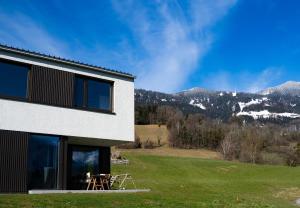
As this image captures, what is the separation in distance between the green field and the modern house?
8.76ft

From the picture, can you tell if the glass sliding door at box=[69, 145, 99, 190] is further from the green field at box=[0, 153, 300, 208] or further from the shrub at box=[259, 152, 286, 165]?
the shrub at box=[259, 152, 286, 165]

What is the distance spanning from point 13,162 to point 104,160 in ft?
21.4

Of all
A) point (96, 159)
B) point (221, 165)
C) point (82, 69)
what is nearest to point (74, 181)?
point (96, 159)

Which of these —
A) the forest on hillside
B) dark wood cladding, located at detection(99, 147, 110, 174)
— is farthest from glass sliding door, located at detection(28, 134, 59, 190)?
the forest on hillside

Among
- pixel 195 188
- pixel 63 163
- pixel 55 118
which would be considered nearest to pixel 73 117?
pixel 55 118

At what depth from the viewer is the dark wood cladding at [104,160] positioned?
24111 millimetres

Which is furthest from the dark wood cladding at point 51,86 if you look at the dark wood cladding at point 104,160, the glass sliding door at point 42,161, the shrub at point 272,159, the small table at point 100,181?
the shrub at point 272,159

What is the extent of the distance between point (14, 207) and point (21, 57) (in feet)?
26.2

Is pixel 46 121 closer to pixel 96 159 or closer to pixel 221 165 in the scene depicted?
pixel 96 159

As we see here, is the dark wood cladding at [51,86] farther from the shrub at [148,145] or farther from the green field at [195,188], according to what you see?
the shrub at [148,145]

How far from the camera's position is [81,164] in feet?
75.6

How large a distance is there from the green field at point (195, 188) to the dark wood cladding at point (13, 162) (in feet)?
7.03

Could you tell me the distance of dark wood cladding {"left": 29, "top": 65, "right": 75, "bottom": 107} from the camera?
1977cm

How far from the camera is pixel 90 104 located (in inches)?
865
